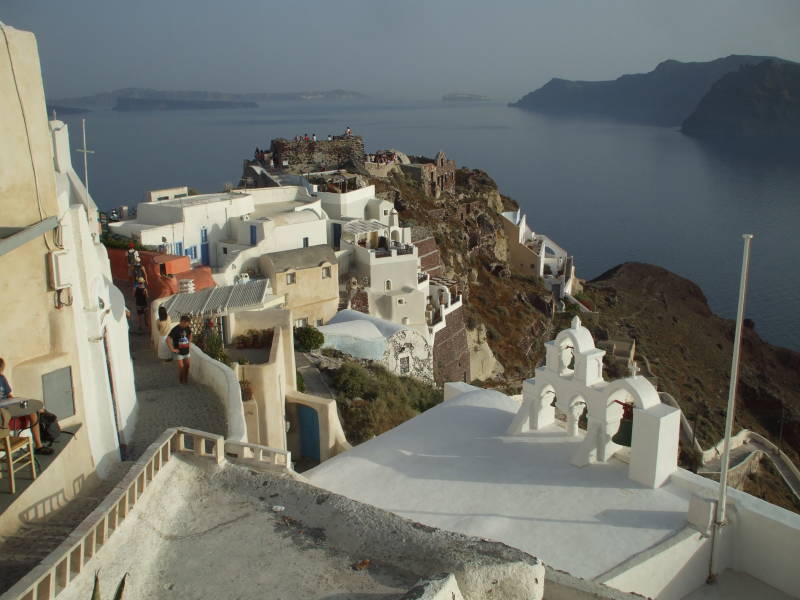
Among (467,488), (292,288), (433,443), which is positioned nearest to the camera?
(467,488)

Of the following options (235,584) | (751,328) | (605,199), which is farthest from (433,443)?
(605,199)

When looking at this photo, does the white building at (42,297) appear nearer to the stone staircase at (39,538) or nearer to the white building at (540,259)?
the stone staircase at (39,538)

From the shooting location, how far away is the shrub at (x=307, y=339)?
1889 cm

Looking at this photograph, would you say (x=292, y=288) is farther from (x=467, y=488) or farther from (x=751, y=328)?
(x=751, y=328)

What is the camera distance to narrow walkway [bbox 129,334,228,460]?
9.21 metres

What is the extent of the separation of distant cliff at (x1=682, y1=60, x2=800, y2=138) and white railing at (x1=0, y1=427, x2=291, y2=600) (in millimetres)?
174372

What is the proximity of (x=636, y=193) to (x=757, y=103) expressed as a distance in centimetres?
8209

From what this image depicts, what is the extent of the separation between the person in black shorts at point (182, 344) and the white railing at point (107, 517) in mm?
3658

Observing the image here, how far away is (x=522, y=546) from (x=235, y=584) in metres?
4.37

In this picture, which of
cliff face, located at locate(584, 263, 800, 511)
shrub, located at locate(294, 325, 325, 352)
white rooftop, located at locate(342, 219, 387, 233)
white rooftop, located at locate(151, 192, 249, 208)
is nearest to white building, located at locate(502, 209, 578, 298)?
cliff face, located at locate(584, 263, 800, 511)

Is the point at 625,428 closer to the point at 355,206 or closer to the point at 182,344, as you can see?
the point at 182,344

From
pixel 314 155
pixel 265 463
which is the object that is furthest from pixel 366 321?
pixel 314 155

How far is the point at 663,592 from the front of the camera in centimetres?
A: 834

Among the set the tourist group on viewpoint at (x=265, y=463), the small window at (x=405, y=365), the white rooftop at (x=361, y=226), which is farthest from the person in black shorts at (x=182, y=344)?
the white rooftop at (x=361, y=226)
